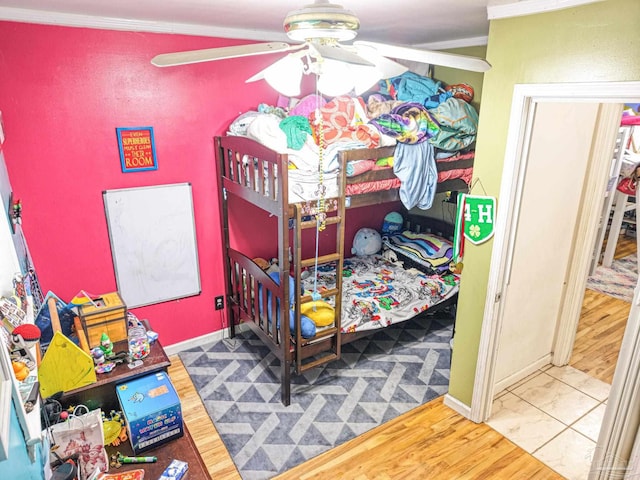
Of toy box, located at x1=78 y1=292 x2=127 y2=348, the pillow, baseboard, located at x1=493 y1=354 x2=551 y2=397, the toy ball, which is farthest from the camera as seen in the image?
the toy ball

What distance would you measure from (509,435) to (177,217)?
2.80m

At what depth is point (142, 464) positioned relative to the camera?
1744 mm

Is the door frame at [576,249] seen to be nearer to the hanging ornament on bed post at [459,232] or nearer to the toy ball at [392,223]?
the hanging ornament on bed post at [459,232]

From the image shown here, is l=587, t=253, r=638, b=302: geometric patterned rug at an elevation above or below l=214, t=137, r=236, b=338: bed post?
below

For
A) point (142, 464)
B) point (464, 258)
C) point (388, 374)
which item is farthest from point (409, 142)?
point (142, 464)

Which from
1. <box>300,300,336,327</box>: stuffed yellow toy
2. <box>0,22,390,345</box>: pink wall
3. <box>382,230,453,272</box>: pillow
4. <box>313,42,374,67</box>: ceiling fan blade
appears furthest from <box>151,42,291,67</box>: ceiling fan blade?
<box>382,230,453,272</box>: pillow

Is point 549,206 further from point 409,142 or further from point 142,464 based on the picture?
point 142,464

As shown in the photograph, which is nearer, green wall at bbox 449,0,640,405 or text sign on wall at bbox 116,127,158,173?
green wall at bbox 449,0,640,405

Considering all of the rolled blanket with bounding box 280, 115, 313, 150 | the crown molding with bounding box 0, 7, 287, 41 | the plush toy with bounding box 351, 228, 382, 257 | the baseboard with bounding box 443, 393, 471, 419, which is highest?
the crown molding with bounding box 0, 7, 287, 41

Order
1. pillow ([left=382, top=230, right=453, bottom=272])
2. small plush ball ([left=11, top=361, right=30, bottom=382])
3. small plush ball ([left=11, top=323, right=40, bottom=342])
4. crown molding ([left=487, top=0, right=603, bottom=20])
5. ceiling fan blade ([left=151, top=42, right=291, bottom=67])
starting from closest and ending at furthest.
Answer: ceiling fan blade ([left=151, top=42, right=291, bottom=67]) → small plush ball ([left=11, top=361, right=30, bottom=382]) → small plush ball ([left=11, top=323, right=40, bottom=342]) → crown molding ([left=487, top=0, right=603, bottom=20]) → pillow ([left=382, top=230, right=453, bottom=272])

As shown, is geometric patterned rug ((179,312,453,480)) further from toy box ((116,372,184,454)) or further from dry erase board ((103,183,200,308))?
toy box ((116,372,184,454))

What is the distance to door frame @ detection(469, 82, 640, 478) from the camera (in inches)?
74.6

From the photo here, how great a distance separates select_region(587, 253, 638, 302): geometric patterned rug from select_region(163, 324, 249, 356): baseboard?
400cm

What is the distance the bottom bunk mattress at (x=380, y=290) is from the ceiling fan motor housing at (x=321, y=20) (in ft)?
6.74
